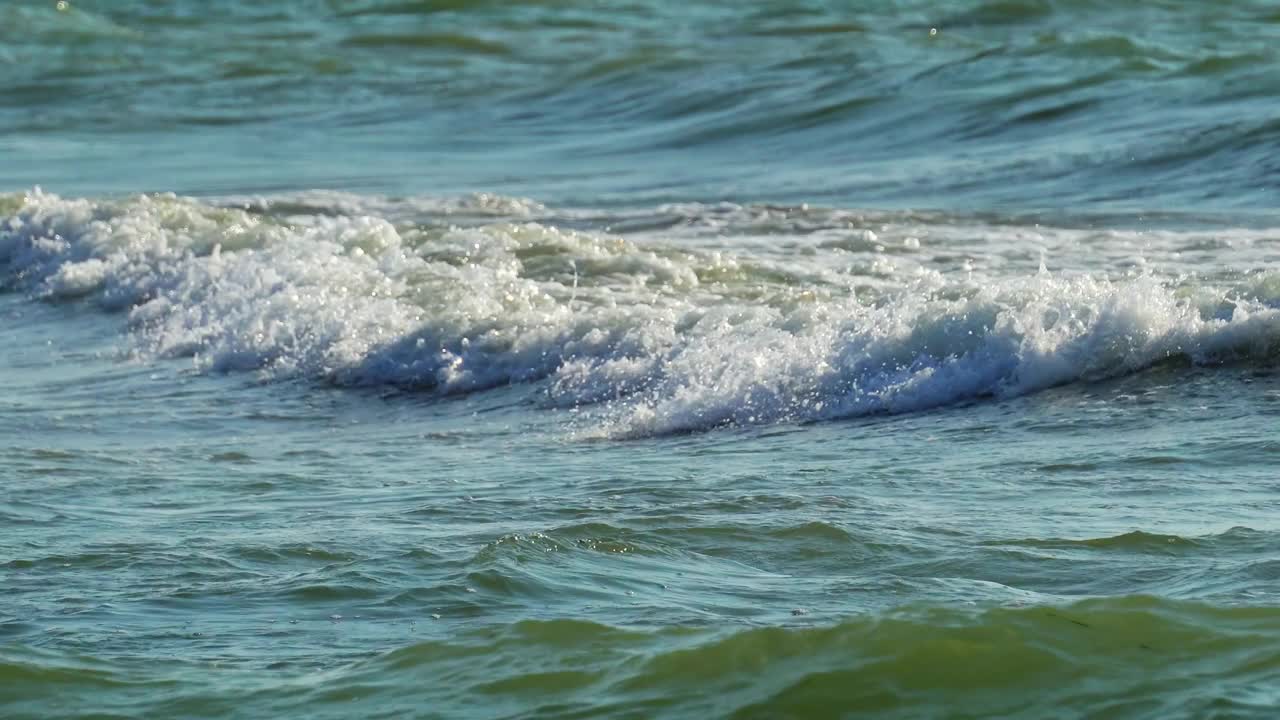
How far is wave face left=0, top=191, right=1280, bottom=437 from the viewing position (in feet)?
25.7

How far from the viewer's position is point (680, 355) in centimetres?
856

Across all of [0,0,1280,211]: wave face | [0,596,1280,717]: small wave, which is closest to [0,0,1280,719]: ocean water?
[0,596,1280,717]: small wave

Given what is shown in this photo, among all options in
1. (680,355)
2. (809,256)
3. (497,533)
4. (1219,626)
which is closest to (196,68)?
(809,256)

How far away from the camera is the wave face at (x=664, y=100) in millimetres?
15680

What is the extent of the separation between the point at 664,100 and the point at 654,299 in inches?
456

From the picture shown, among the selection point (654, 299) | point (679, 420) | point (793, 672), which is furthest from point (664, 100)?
point (793, 672)

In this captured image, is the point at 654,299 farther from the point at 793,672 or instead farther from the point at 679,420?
the point at 793,672

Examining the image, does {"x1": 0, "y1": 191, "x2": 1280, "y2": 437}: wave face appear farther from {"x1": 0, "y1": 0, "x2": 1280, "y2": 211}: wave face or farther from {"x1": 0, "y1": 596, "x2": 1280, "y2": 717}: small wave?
{"x1": 0, "y1": 596, "x2": 1280, "y2": 717}: small wave

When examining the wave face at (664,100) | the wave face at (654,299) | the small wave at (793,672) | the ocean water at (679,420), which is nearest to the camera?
the small wave at (793,672)

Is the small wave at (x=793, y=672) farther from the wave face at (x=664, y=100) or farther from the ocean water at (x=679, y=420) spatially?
the wave face at (x=664, y=100)

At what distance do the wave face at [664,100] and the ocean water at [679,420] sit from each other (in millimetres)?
116

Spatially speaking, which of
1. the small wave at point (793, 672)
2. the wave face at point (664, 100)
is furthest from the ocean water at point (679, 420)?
the wave face at point (664, 100)

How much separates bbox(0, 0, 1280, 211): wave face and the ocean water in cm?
12

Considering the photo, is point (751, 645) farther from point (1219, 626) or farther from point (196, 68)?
point (196, 68)
